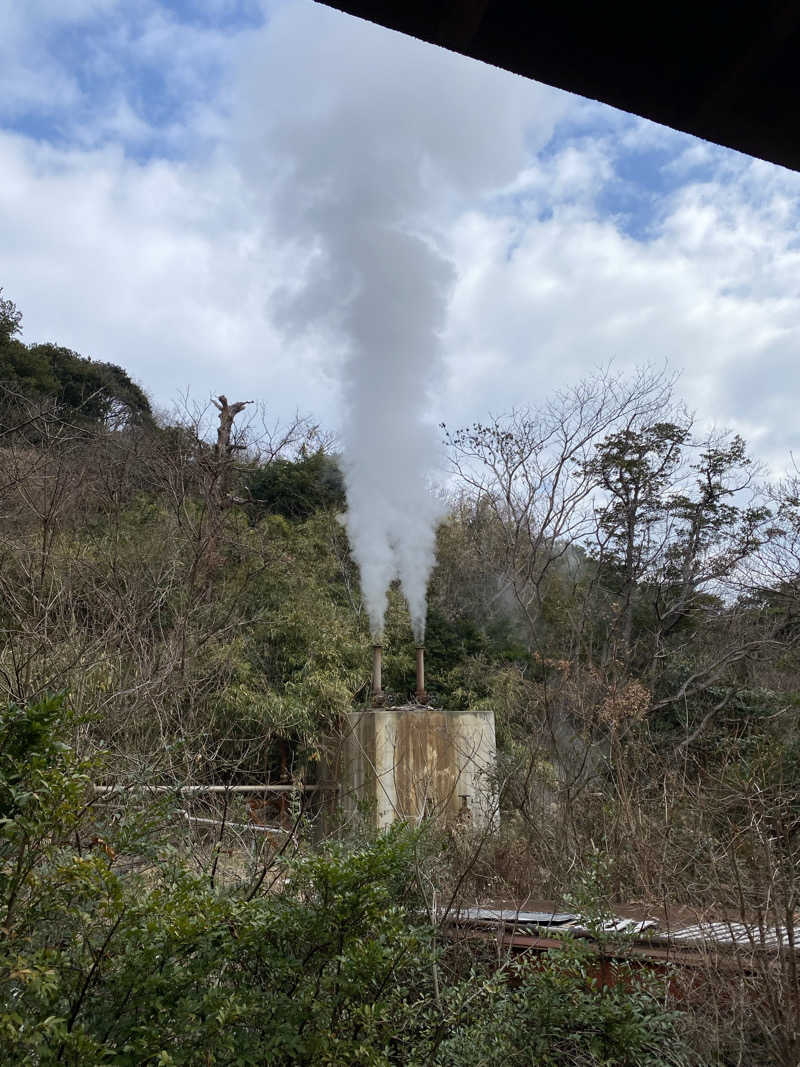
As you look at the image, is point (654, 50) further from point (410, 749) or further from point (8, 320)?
point (8, 320)

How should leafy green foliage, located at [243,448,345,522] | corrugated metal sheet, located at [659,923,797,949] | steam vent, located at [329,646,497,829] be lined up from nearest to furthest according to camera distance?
corrugated metal sheet, located at [659,923,797,949]
steam vent, located at [329,646,497,829]
leafy green foliage, located at [243,448,345,522]

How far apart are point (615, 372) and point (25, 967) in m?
13.5

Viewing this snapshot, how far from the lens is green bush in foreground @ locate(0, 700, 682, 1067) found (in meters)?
2.06

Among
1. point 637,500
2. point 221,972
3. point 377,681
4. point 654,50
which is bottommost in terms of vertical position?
point 221,972

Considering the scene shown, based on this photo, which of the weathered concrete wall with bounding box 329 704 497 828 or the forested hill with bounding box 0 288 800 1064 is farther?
the weathered concrete wall with bounding box 329 704 497 828

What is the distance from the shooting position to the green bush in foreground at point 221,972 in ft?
6.77

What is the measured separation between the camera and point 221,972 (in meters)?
2.52

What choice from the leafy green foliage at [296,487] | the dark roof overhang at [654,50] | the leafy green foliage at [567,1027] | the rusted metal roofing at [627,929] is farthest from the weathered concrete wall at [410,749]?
the dark roof overhang at [654,50]

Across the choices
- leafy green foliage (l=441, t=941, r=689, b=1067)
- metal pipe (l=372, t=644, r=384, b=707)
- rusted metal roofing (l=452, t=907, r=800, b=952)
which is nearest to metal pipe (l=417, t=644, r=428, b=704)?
metal pipe (l=372, t=644, r=384, b=707)

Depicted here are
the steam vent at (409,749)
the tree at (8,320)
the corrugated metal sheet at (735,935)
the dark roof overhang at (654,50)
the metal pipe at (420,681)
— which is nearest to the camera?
the dark roof overhang at (654,50)

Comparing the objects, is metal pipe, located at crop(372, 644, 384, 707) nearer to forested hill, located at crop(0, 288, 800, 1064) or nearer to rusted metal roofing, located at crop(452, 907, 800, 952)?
forested hill, located at crop(0, 288, 800, 1064)

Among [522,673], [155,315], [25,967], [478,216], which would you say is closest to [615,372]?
[478,216]

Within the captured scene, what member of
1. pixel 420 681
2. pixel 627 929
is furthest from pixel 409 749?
pixel 627 929

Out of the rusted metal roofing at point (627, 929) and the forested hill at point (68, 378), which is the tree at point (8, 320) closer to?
the forested hill at point (68, 378)
